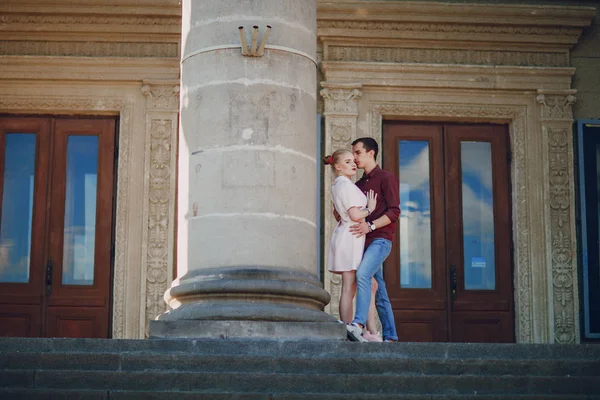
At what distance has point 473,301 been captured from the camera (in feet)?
46.3

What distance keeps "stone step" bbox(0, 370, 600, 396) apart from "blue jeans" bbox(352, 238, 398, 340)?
2077 mm

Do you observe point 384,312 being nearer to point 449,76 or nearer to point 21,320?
point 449,76

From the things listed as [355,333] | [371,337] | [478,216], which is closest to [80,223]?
[478,216]

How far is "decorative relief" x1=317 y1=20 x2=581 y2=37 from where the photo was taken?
47.6ft

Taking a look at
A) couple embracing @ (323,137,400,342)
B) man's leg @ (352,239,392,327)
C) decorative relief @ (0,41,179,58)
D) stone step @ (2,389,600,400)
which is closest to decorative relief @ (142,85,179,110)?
decorative relief @ (0,41,179,58)

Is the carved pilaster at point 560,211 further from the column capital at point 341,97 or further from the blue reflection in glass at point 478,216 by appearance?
the column capital at point 341,97

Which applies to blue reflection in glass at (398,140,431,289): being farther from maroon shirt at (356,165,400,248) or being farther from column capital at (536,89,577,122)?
maroon shirt at (356,165,400,248)

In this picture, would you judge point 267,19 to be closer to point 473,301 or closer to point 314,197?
point 314,197

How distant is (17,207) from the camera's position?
46.9ft

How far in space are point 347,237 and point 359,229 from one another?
0.40 feet

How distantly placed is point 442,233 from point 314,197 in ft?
14.0

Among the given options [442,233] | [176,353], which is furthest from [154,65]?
[176,353]

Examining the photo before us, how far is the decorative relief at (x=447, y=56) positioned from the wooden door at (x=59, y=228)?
2.93m

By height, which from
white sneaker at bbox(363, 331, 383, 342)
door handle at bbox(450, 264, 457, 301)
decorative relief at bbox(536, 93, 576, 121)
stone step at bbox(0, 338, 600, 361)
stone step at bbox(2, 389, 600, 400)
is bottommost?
stone step at bbox(2, 389, 600, 400)
